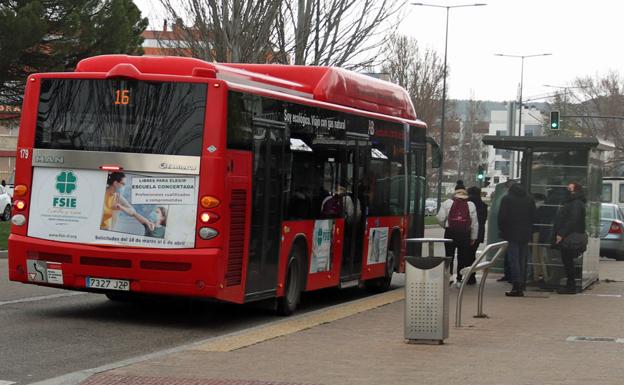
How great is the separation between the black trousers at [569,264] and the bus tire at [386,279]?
268 centimetres

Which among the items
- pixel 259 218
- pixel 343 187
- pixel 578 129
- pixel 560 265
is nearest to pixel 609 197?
pixel 560 265

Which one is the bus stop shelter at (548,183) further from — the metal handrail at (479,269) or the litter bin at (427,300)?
the litter bin at (427,300)

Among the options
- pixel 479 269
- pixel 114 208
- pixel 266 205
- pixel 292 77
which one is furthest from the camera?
pixel 292 77

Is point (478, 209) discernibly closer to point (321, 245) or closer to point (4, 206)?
point (321, 245)

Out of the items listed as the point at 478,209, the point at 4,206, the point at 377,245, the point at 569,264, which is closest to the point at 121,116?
the point at 377,245

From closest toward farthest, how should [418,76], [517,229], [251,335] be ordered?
[251,335], [517,229], [418,76]

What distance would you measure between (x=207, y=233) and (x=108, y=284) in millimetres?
1322

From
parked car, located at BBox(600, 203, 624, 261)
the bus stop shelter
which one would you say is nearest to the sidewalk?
the bus stop shelter

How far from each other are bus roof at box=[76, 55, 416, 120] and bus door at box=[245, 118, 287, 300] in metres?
0.64

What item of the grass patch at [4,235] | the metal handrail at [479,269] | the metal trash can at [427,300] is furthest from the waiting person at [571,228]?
the grass patch at [4,235]

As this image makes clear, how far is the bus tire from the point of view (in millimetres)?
20141

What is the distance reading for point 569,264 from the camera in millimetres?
20141

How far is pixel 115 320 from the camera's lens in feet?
47.5

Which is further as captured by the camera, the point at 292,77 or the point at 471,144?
the point at 471,144
